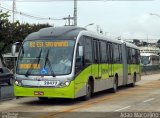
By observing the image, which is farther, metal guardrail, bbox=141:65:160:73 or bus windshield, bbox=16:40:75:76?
metal guardrail, bbox=141:65:160:73

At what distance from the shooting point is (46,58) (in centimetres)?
1875

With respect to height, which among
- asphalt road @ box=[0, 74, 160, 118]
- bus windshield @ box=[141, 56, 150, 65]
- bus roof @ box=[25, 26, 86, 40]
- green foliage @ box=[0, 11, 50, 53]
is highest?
green foliage @ box=[0, 11, 50, 53]

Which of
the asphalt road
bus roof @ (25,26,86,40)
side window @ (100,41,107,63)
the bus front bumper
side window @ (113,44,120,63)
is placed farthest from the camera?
side window @ (113,44,120,63)

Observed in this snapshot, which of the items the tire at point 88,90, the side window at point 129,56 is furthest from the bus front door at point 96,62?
the side window at point 129,56

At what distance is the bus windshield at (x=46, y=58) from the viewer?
729 inches

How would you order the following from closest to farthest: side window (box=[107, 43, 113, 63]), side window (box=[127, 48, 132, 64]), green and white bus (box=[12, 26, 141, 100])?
green and white bus (box=[12, 26, 141, 100])
side window (box=[107, 43, 113, 63])
side window (box=[127, 48, 132, 64])

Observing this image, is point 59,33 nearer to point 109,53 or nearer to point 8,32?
point 109,53

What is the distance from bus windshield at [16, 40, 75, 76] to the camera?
18516 mm

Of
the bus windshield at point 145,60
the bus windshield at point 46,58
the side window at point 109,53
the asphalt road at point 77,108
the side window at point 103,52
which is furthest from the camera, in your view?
the bus windshield at point 145,60

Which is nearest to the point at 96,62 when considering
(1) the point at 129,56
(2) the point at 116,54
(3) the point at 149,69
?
(2) the point at 116,54

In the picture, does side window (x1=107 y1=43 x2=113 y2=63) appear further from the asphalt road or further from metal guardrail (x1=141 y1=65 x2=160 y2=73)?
metal guardrail (x1=141 y1=65 x2=160 y2=73)

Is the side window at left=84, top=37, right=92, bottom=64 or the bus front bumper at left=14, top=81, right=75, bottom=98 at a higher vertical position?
the side window at left=84, top=37, right=92, bottom=64

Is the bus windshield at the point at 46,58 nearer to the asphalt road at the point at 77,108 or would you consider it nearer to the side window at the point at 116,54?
the asphalt road at the point at 77,108

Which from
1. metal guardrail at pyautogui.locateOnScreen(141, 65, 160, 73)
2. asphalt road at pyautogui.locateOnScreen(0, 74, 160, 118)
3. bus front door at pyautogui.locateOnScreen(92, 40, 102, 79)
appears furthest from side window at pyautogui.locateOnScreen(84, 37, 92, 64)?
metal guardrail at pyautogui.locateOnScreen(141, 65, 160, 73)
